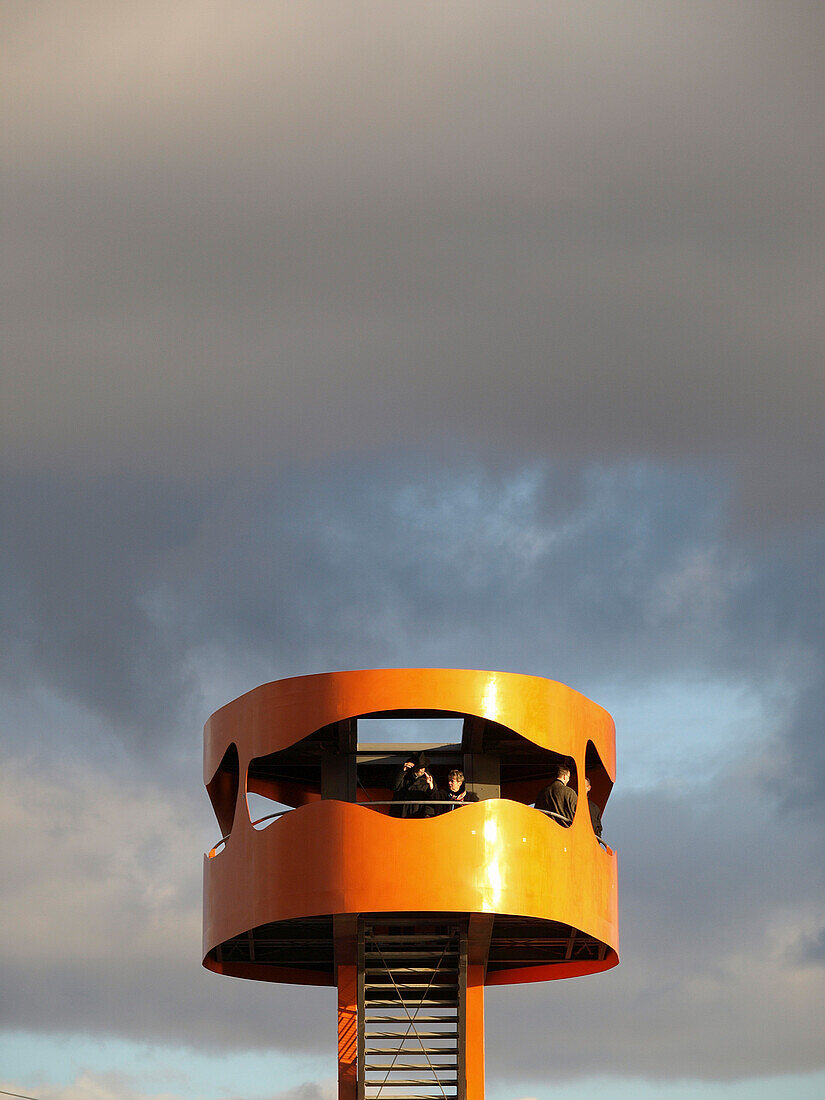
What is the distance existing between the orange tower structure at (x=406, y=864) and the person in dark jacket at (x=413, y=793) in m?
0.26

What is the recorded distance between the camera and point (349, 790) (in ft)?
101

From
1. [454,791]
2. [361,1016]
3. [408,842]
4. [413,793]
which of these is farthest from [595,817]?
[361,1016]

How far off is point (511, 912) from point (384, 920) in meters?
2.18

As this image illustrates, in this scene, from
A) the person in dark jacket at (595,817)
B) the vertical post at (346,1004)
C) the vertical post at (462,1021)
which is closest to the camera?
the vertical post at (462,1021)

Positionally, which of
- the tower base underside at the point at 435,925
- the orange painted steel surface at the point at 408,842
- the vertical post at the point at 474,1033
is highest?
the orange painted steel surface at the point at 408,842

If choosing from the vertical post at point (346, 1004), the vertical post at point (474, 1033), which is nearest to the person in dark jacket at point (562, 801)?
the vertical post at point (474, 1033)

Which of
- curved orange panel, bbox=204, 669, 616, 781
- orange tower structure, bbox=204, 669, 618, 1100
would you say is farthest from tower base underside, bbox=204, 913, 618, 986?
curved orange panel, bbox=204, 669, 616, 781

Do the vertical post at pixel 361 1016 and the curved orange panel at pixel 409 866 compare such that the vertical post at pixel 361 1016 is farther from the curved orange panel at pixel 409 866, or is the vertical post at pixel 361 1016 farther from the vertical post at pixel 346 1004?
the curved orange panel at pixel 409 866

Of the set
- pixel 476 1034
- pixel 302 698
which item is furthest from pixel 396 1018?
pixel 302 698

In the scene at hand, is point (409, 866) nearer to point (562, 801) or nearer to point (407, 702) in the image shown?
point (407, 702)

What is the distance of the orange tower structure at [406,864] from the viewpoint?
2753cm

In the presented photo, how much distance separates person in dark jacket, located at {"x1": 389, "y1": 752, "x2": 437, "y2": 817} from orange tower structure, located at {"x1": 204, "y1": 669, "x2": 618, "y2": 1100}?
0.85 feet

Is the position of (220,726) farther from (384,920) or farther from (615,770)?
(615,770)

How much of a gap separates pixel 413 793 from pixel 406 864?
1525mm
